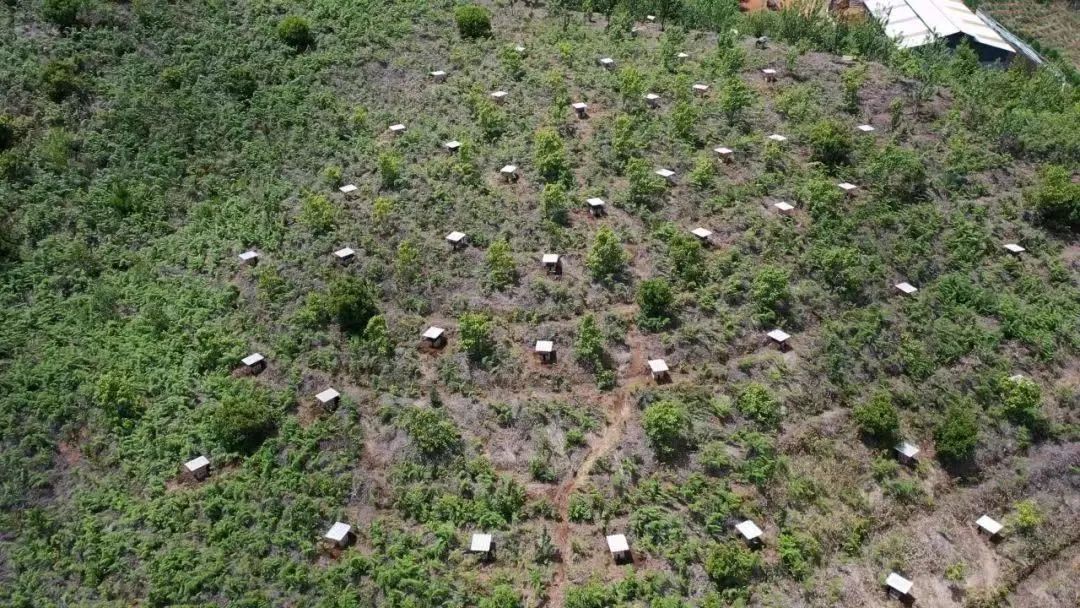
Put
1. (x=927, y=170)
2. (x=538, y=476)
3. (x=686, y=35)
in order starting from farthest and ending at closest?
1. (x=686, y=35)
2. (x=927, y=170)
3. (x=538, y=476)

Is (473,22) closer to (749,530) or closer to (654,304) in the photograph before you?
(654,304)

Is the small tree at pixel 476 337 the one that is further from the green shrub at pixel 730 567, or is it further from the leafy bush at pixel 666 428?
the green shrub at pixel 730 567

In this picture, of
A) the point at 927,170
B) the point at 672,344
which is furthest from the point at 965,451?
the point at 927,170

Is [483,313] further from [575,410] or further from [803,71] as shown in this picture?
[803,71]

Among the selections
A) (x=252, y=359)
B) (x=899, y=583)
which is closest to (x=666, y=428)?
A: (x=899, y=583)

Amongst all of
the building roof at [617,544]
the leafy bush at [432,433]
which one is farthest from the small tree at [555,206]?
the building roof at [617,544]

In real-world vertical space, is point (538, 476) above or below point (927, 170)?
below
